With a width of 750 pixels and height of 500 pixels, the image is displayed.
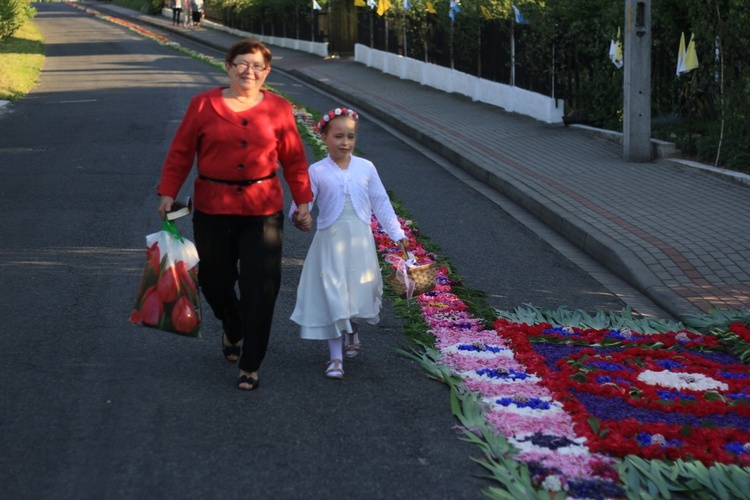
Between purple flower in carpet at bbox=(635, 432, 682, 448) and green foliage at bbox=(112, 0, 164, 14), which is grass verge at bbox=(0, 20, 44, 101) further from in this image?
green foliage at bbox=(112, 0, 164, 14)

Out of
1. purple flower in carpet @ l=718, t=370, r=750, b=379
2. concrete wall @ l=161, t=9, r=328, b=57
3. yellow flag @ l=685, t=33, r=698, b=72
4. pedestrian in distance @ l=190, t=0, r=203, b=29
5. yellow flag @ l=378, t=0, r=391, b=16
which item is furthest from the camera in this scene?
pedestrian in distance @ l=190, t=0, r=203, b=29

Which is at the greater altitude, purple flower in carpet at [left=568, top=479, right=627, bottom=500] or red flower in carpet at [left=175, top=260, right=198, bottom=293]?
red flower in carpet at [left=175, top=260, right=198, bottom=293]

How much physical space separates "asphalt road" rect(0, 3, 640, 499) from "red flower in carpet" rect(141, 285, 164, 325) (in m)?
0.39

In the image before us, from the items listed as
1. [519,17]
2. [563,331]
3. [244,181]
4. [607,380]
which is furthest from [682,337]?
[519,17]

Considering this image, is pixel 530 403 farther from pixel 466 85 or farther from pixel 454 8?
pixel 454 8

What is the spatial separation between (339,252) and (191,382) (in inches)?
43.1

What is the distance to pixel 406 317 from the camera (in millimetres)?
7754

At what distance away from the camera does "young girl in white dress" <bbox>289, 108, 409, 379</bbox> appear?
6355 mm

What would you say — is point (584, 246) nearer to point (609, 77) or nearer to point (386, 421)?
point (386, 421)

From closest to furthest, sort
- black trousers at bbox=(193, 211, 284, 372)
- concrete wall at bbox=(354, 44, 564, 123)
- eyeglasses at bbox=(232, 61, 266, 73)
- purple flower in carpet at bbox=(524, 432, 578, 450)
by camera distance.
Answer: purple flower in carpet at bbox=(524, 432, 578, 450) < eyeglasses at bbox=(232, 61, 266, 73) < black trousers at bbox=(193, 211, 284, 372) < concrete wall at bbox=(354, 44, 564, 123)

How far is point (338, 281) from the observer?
21.0 ft

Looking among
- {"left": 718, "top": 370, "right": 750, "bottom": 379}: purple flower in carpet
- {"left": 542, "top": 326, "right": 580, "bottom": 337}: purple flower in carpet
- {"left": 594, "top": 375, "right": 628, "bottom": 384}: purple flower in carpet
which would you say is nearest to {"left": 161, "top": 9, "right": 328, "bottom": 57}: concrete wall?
{"left": 542, "top": 326, "right": 580, "bottom": 337}: purple flower in carpet

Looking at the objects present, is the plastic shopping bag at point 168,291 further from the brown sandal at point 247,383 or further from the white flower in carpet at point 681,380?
the white flower in carpet at point 681,380

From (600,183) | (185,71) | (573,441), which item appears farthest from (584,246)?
(185,71)
